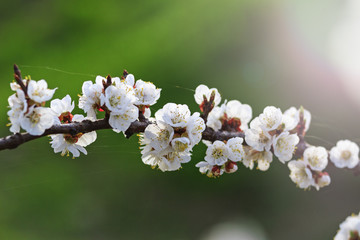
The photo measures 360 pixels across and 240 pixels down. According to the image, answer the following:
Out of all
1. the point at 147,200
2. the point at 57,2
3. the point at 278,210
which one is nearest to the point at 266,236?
the point at 278,210

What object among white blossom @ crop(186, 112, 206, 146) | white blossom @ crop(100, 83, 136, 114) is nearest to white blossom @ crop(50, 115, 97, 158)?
white blossom @ crop(100, 83, 136, 114)

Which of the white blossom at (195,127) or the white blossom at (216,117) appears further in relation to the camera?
the white blossom at (216,117)

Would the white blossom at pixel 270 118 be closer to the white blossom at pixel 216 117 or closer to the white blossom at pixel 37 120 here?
the white blossom at pixel 216 117

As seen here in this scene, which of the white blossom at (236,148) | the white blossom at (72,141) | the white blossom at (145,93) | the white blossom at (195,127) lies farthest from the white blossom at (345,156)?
the white blossom at (72,141)

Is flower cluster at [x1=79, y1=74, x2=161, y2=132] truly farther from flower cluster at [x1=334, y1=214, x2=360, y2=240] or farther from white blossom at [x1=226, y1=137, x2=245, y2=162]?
flower cluster at [x1=334, y1=214, x2=360, y2=240]

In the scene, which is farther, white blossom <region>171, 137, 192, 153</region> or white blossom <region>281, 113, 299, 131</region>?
white blossom <region>281, 113, 299, 131</region>

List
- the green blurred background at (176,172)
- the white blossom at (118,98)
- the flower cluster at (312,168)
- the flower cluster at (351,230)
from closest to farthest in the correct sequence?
the flower cluster at (351,230), the white blossom at (118,98), the flower cluster at (312,168), the green blurred background at (176,172)
